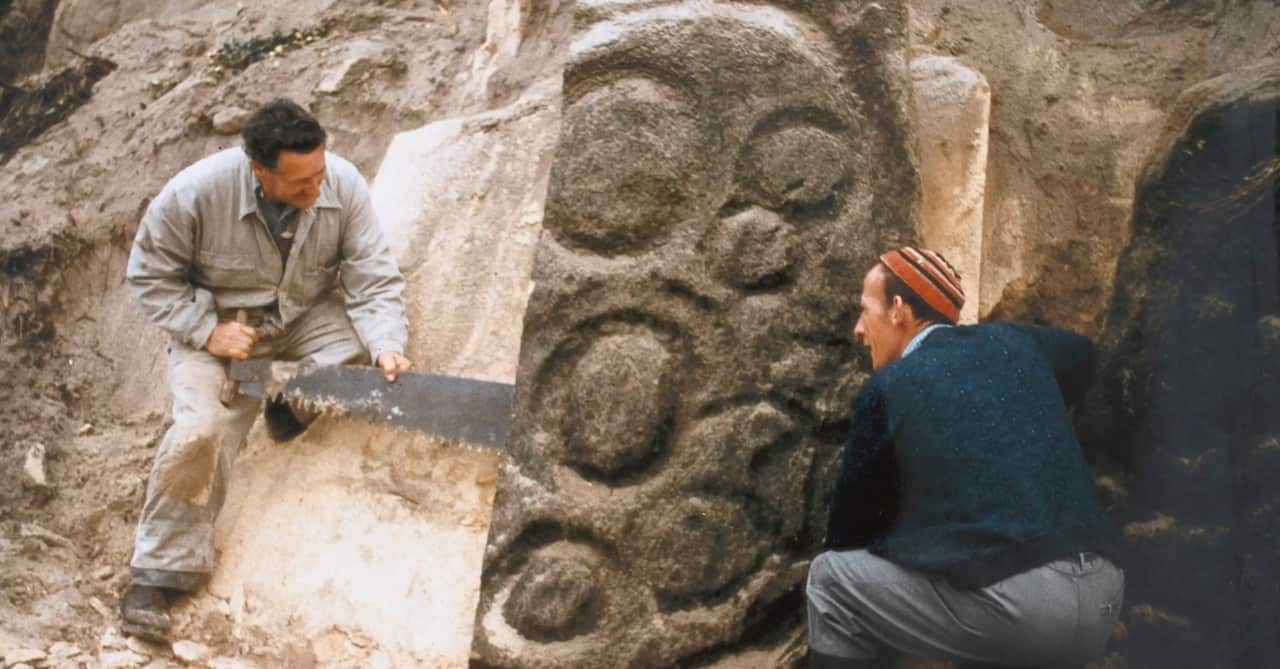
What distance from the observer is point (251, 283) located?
12.0ft

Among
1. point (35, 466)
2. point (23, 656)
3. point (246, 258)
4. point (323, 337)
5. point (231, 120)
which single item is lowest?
point (23, 656)

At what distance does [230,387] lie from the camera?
364 centimetres

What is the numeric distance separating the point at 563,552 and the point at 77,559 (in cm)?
214

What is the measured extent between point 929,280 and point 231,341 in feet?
6.60

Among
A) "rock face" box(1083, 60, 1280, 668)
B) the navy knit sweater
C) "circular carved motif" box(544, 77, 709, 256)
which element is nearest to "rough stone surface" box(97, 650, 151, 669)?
"circular carved motif" box(544, 77, 709, 256)

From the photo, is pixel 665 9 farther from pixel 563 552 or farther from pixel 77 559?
pixel 77 559

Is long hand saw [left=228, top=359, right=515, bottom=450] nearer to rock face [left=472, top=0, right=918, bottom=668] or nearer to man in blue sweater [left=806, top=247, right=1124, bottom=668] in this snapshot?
rock face [left=472, top=0, right=918, bottom=668]

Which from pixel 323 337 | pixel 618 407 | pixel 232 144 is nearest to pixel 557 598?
pixel 618 407

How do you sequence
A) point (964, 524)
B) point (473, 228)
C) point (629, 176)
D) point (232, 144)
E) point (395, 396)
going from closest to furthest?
point (964, 524), point (629, 176), point (395, 396), point (473, 228), point (232, 144)

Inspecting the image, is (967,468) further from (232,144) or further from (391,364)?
(232,144)

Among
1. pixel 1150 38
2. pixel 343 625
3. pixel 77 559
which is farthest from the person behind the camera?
pixel 77 559

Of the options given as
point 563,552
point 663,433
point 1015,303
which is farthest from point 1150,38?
point 563,552

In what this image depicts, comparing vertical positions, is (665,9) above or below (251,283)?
above

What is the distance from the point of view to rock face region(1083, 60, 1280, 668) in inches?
104
